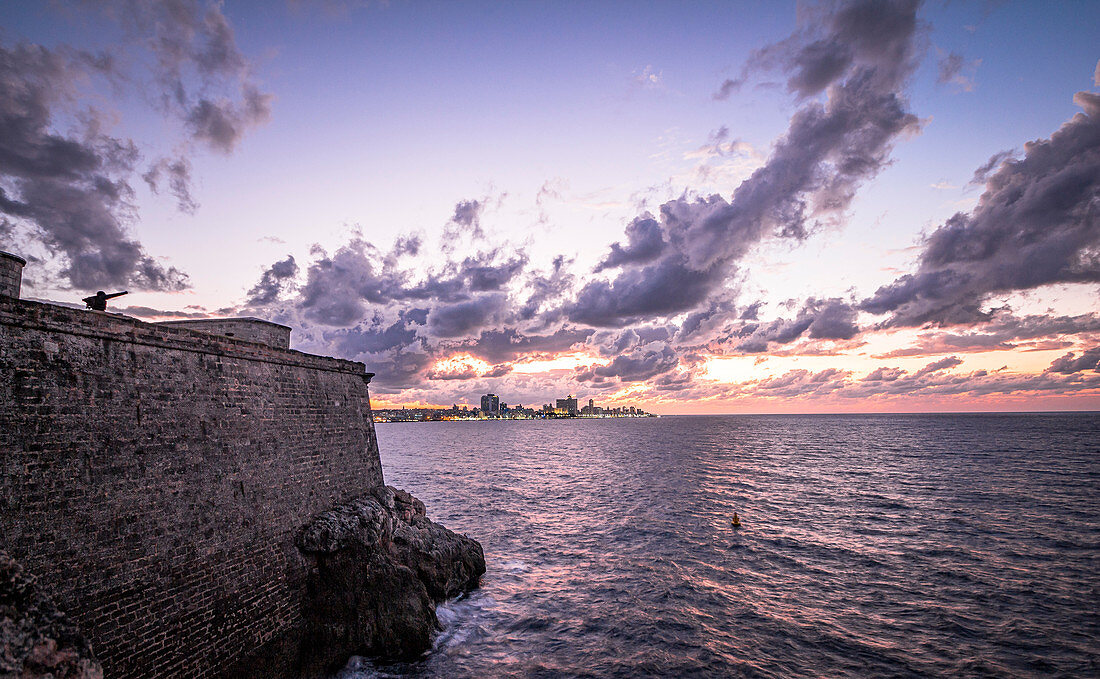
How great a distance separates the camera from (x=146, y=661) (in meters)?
9.94

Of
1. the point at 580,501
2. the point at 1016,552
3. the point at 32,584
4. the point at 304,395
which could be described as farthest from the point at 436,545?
the point at 1016,552

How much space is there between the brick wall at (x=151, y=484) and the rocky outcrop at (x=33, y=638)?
3207 millimetres

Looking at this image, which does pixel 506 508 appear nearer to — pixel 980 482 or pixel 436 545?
pixel 436 545

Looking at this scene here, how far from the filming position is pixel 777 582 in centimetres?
2162

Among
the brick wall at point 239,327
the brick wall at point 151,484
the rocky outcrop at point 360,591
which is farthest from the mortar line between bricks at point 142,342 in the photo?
the rocky outcrop at point 360,591

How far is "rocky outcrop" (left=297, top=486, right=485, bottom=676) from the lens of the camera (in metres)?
14.6

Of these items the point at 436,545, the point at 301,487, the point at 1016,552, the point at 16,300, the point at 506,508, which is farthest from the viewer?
the point at 506,508

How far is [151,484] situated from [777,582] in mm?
23766

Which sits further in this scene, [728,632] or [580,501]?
[580,501]

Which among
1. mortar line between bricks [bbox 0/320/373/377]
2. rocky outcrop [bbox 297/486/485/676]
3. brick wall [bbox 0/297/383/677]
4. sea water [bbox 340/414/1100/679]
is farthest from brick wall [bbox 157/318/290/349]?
sea water [bbox 340/414/1100/679]

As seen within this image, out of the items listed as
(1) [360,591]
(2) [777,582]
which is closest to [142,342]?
(1) [360,591]

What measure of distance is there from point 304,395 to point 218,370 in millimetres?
3781

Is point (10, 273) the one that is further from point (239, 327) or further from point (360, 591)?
point (360, 591)

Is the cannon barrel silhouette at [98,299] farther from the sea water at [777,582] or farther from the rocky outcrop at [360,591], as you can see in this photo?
the sea water at [777,582]
